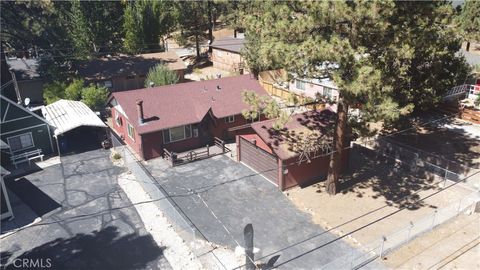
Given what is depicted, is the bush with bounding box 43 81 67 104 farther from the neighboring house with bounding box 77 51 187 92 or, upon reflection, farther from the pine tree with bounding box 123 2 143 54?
the pine tree with bounding box 123 2 143 54

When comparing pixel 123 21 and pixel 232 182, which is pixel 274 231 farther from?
pixel 123 21

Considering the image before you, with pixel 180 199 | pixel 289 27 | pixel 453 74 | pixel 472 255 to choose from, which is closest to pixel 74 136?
pixel 180 199

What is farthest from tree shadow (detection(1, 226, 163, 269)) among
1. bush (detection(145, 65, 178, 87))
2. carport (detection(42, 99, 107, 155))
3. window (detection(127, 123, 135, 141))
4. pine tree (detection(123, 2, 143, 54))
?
pine tree (detection(123, 2, 143, 54))

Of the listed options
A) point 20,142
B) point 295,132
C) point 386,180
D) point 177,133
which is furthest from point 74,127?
point 386,180

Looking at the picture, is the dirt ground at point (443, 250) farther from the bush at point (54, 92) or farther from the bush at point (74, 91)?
the bush at point (54, 92)

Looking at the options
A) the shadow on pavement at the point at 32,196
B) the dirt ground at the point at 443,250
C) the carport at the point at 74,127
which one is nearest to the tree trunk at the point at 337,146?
the dirt ground at the point at 443,250
